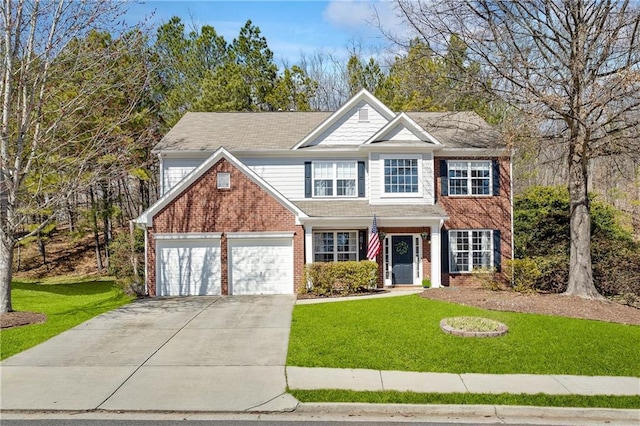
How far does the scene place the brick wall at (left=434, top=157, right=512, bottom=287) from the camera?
1983 centimetres

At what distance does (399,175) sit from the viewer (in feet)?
64.2

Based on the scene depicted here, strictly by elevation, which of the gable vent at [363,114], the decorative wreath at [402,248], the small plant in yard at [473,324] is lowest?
the small plant in yard at [473,324]

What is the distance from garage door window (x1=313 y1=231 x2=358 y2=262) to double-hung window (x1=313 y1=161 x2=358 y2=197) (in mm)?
1687

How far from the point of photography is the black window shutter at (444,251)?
19.6 meters

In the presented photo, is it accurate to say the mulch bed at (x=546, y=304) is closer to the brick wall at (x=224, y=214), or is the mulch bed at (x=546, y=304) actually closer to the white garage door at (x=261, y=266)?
the white garage door at (x=261, y=266)

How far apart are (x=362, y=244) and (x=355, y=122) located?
5.06 meters

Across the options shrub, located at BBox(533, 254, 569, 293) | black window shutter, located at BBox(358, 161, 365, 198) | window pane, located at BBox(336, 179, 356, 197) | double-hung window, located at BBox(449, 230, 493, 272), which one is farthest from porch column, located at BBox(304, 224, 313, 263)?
shrub, located at BBox(533, 254, 569, 293)

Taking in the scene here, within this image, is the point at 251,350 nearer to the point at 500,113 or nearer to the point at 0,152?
the point at 0,152

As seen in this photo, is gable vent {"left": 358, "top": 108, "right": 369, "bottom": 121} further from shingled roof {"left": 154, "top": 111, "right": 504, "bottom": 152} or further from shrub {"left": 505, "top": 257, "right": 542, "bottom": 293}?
shrub {"left": 505, "top": 257, "right": 542, "bottom": 293}

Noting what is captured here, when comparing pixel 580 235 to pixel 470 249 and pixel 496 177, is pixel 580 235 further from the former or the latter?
pixel 496 177

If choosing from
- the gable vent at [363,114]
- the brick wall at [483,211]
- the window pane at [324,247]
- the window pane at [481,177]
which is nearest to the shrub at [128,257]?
the window pane at [324,247]

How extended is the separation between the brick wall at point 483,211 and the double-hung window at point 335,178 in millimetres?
3390

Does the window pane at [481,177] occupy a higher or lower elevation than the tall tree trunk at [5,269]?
higher

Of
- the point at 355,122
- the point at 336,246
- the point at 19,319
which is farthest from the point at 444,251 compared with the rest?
the point at 19,319
